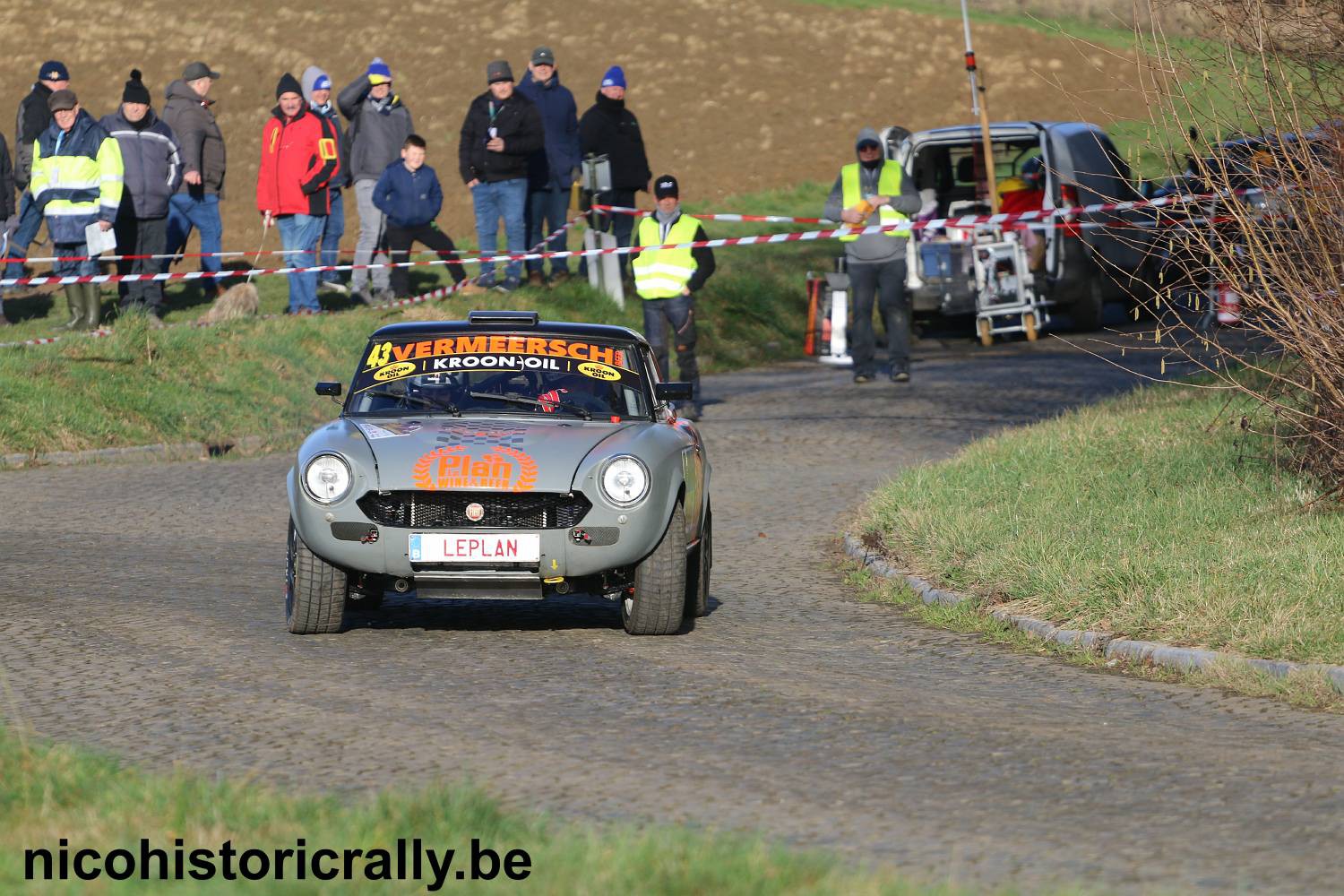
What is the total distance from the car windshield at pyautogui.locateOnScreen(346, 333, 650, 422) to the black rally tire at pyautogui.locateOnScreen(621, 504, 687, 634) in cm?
92

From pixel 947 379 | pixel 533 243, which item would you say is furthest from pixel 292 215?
pixel 947 379

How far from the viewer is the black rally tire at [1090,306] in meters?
24.2

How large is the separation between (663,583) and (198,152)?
14.3 metres

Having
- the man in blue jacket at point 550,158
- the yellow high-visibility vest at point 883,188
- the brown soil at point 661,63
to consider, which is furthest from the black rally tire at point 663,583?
the brown soil at point 661,63

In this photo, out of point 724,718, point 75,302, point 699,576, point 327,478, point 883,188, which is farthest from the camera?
point 75,302

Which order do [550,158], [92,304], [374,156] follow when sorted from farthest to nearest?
1. [550,158]
2. [374,156]
3. [92,304]

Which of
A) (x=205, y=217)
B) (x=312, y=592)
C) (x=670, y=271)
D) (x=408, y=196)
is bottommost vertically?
(x=312, y=592)

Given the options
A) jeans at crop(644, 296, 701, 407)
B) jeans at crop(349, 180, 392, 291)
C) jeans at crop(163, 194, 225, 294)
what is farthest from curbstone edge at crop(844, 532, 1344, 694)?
jeans at crop(163, 194, 225, 294)

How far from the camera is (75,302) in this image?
65.7 feet

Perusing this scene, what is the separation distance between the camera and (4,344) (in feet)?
59.2

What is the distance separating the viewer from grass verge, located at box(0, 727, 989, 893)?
5.02 m

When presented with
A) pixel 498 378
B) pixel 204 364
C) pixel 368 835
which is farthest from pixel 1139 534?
pixel 204 364

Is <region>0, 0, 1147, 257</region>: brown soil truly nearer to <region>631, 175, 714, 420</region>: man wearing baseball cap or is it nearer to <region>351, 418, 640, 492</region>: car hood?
<region>631, 175, 714, 420</region>: man wearing baseball cap

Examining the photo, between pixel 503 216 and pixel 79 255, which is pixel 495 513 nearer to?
pixel 79 255
